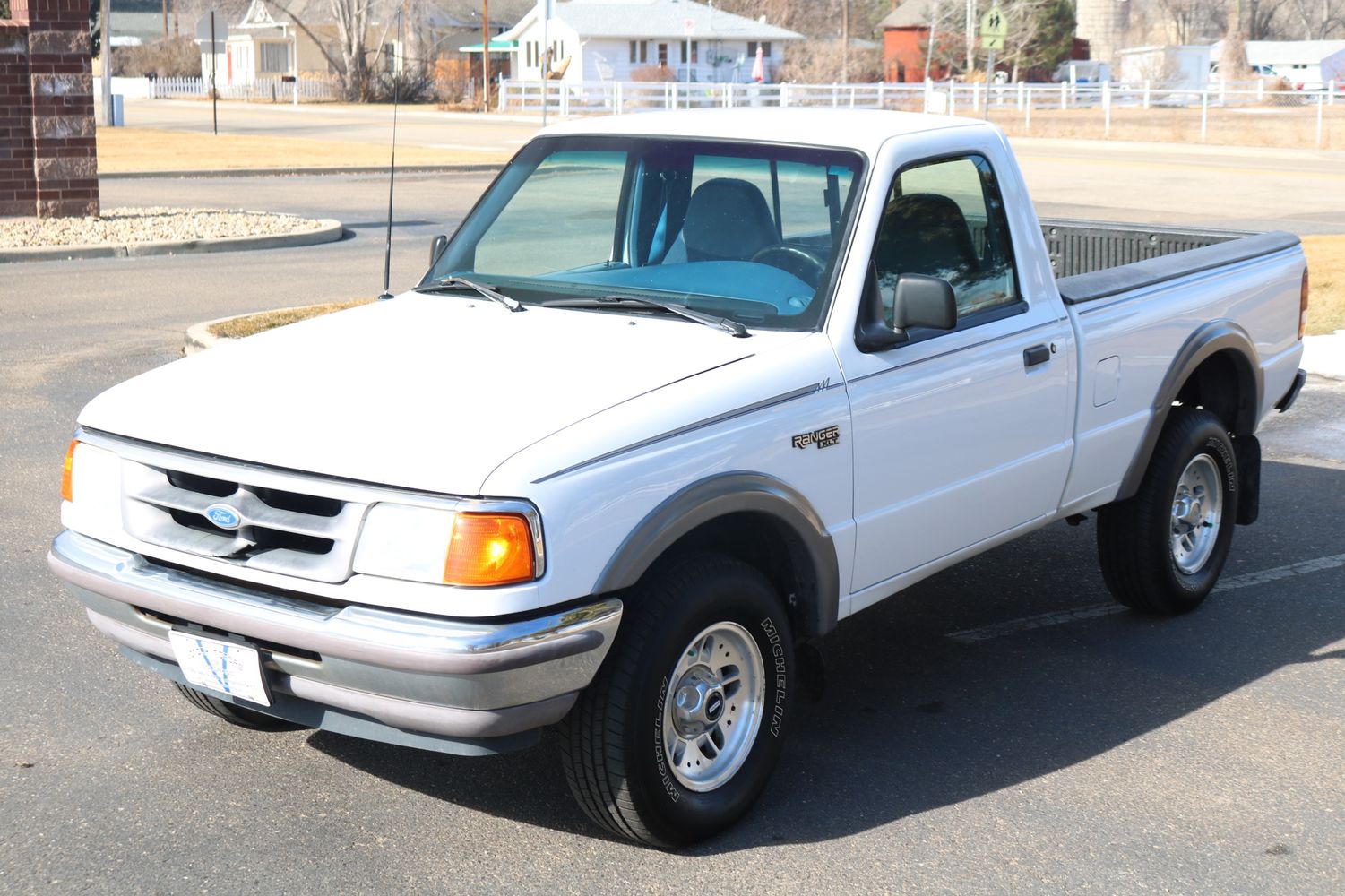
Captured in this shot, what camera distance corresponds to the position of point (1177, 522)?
6.30m

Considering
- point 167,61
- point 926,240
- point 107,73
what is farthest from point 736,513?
point 167,61

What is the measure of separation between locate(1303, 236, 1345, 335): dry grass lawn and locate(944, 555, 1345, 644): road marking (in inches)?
220

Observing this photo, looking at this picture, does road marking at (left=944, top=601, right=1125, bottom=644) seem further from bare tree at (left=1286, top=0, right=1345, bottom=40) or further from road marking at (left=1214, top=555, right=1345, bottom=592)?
bare tree at (left=1286, top=0, right=1345, bottom=40)

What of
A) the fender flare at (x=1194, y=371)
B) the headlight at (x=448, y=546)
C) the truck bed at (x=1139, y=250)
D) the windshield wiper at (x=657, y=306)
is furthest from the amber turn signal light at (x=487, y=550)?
the fender flare at (x=1194, y=371)

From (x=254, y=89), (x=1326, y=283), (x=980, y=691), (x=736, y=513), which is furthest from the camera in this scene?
(x=254, y=89)

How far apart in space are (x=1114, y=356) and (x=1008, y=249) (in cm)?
64

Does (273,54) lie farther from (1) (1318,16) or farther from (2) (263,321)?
(1) (1318,16)

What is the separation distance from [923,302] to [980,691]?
5.19ft

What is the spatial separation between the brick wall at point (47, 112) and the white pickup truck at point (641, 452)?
14.9 metres

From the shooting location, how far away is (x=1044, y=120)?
48406 millimetres

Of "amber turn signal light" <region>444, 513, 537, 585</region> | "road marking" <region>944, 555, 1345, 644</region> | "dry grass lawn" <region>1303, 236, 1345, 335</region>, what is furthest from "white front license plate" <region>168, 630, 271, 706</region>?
"dry grass lawn" <region>1303, 236, 1345, 335</region>

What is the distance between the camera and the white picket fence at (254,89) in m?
81.6

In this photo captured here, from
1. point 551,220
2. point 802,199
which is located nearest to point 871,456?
point 802,199

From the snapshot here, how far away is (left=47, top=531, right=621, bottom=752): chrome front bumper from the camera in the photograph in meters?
3.65
